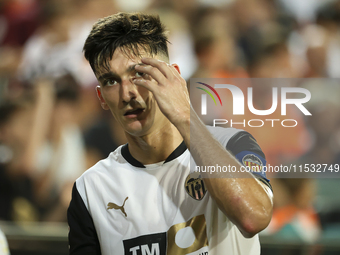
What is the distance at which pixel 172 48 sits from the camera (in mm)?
3439

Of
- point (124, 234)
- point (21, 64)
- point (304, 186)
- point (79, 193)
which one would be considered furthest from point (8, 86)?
point (304, 186)

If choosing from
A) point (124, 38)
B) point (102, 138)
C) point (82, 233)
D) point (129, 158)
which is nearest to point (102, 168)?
point (129, 158)

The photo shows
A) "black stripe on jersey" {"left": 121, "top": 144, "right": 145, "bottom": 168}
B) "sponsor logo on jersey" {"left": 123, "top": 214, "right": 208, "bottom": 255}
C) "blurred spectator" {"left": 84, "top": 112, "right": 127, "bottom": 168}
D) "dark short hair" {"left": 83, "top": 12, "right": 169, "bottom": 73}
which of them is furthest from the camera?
"blurred spectator" {"left": 84, "top": 112, "right": 127, "bottom": 168}

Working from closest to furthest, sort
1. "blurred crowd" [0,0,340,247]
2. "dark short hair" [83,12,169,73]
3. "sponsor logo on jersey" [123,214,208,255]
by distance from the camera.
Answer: "sponsor logo on jersey" [123,214,208,255], "dark short hair" [83,12,169,73], "blurred crowd" [0,0,340,247]

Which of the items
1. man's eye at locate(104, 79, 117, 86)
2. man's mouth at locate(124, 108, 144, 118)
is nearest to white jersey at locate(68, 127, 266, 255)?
man's mouth at locate(124, 108, 144, 118)

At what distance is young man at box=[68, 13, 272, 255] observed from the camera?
141cm

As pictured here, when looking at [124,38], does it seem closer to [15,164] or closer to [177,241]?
[177,241]

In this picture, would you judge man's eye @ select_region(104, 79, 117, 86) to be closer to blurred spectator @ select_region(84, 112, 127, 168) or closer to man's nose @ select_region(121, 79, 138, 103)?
man's nose @ select_region(121, 79, 138, 103)

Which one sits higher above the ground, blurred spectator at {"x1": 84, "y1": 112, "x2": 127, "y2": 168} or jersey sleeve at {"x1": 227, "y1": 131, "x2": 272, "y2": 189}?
jersey sleeve at {"x1": 227, "y1": 131, "x2": 272, "y2": 189}

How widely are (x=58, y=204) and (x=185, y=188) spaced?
6.32ft

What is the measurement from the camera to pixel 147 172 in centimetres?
166

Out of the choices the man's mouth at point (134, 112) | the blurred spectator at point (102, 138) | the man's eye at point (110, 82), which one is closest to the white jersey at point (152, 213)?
the man's mouth at point (134, 112)

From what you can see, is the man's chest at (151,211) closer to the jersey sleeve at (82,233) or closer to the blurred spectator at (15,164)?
the jersey sleeve at (82,233)

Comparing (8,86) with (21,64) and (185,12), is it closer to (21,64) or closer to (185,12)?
(21,64)
